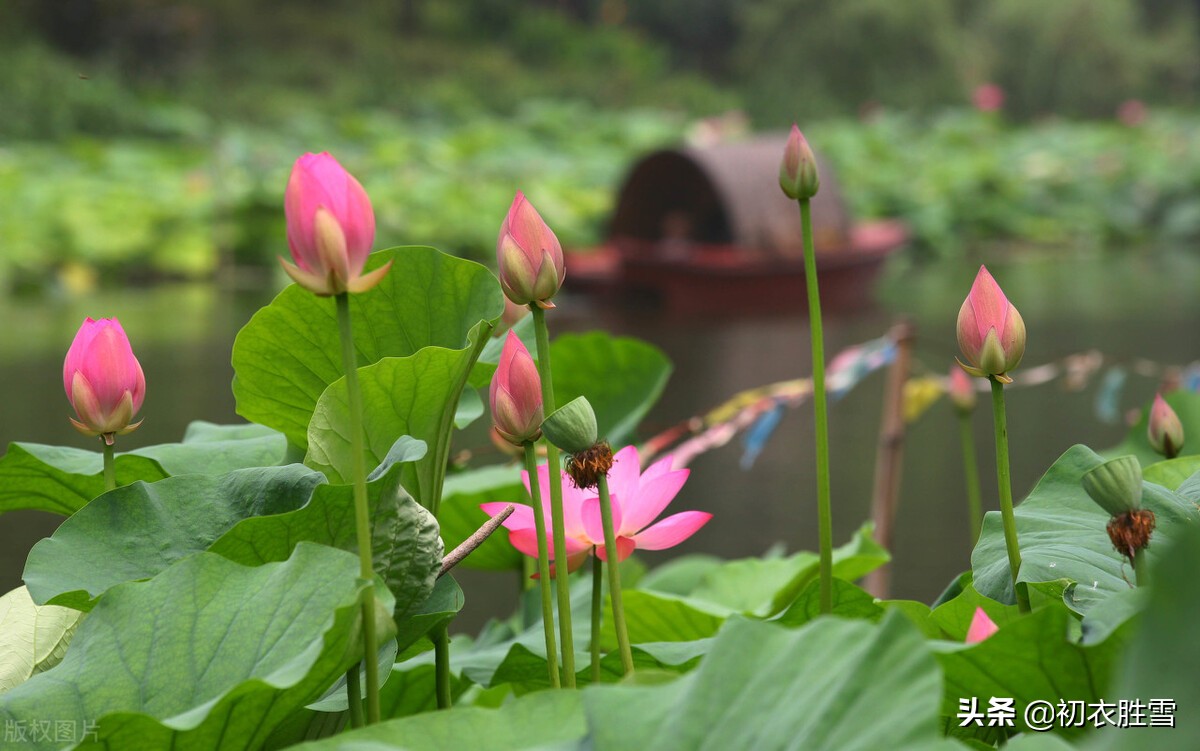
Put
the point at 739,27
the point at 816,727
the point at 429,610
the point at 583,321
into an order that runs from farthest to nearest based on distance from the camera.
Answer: the point at 739,27 < the point at 583,321 < the point at 429,610 < the point at 816,727

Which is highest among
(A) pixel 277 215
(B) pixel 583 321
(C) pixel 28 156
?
(C) pixel 28 156

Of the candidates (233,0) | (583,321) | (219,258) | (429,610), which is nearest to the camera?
(429,610)

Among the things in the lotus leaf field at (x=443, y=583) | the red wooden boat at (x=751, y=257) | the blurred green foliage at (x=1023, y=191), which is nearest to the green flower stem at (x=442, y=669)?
the lotus leaf field at (x=443, y=583)

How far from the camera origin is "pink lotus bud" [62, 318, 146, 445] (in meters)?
0.39

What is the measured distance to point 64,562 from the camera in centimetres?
37

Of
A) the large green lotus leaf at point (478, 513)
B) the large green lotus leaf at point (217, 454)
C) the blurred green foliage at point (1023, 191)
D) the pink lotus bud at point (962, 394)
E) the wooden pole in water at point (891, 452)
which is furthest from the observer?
the blurred green foliage at point (1023, 191)

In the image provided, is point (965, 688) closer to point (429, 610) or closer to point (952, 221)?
point (429, 610)

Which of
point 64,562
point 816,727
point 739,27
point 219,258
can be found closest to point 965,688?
point 816,727

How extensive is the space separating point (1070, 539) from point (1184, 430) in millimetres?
281

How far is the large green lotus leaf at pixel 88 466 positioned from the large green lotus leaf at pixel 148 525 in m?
0.08

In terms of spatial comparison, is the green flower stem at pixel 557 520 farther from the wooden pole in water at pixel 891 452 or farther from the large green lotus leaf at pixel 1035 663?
the wooden pole in water at pixel 891 452

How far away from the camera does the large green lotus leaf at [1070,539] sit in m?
0.36

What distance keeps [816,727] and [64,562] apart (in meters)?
0.23

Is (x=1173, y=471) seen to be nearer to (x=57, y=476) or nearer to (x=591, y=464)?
(x=591, y=464)
